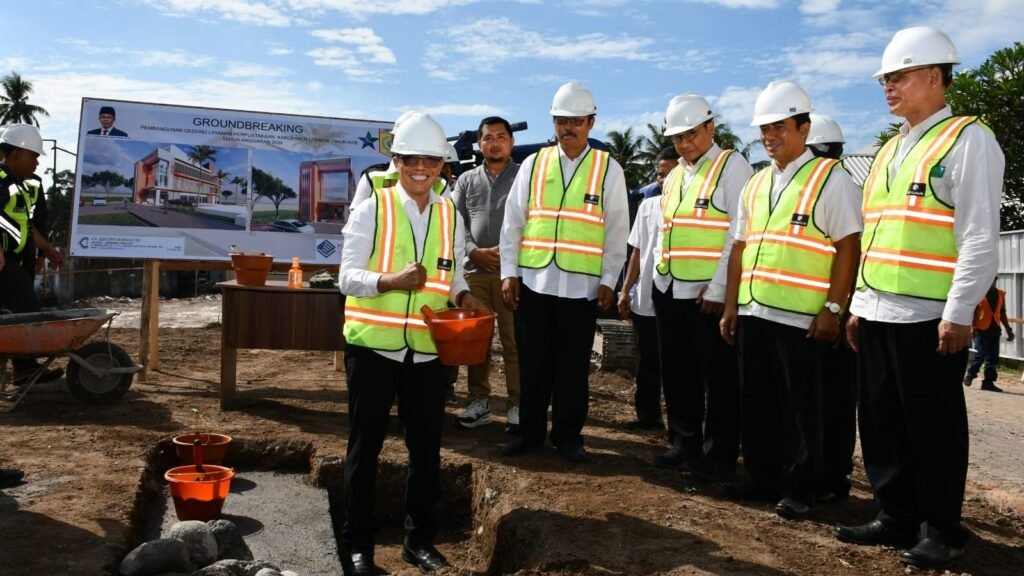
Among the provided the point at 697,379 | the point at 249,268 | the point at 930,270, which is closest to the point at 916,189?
the point at 930,270

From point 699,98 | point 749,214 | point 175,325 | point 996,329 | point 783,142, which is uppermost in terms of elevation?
point 699,98

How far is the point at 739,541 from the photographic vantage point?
4.02 m

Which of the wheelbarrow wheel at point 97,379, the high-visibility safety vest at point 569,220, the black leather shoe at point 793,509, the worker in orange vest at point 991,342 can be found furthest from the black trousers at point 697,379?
the worker in orange vest at point 991,342

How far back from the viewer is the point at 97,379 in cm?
716

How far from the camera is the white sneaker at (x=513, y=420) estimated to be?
20.2 feet

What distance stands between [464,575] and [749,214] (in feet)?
7.70

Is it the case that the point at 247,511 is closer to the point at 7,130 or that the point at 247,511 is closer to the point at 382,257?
the point at 382,257

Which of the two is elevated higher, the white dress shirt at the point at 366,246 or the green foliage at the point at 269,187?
the green foliage at the point at 269,187

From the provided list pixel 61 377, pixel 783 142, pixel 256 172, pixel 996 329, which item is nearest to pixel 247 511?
pixel 783 142

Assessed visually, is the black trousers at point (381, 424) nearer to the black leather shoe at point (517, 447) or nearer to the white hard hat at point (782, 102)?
the black leather shoe at point (517, 447)

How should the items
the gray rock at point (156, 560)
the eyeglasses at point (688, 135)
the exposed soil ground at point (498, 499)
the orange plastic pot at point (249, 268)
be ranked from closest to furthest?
the gray rock at point (156, 560) → the exposed soil ground at point (498, 499) → the eyeglasses at point (688, 135) → the orange plastic pot at point (249, 268)

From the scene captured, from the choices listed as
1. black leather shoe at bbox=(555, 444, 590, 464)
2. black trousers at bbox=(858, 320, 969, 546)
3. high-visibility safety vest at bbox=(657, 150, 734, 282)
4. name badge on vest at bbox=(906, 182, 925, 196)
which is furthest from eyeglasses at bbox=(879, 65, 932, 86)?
black leather shoe at bbox=(555, 444, 590, 464)

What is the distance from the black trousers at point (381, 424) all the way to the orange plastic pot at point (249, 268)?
3.11m

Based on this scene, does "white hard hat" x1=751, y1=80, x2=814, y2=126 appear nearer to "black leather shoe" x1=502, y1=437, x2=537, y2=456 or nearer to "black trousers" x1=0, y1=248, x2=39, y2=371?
"black leather shoe" x1=502, y1=437, x2=537, y2=456
